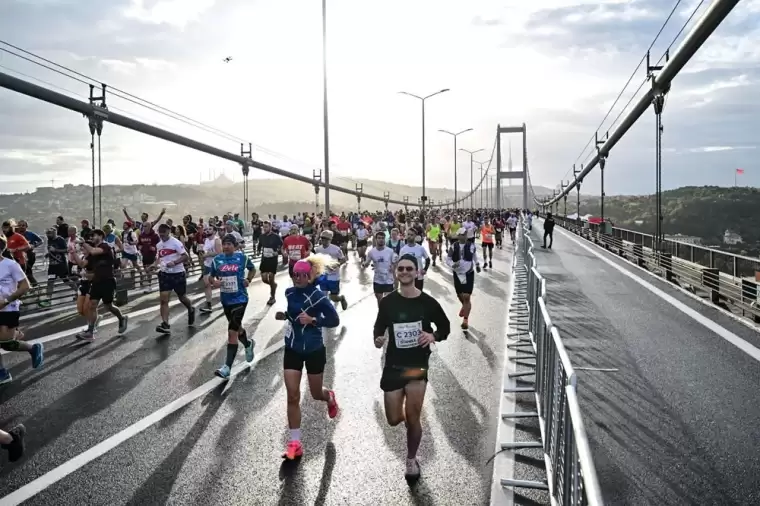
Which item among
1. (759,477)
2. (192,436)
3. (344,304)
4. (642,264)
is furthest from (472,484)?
(642,264)

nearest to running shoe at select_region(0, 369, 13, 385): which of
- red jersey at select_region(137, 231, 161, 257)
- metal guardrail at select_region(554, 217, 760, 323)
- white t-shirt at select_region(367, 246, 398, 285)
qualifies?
white t-shirt at select_region(367, 246, 398, 285)

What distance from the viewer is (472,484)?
4895mm

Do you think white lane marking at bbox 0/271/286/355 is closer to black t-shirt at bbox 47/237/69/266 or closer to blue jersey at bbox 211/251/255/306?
black t-shirt at bbox 47/237/69/266

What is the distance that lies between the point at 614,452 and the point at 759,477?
1062 mm

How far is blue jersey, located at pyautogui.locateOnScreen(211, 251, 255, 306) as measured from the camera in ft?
28.1

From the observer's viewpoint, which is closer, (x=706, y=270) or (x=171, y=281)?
(x=171, y=281)

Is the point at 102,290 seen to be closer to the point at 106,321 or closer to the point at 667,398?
the point at 106,321

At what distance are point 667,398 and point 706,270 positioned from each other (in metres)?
9.00

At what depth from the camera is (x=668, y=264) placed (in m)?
19.2

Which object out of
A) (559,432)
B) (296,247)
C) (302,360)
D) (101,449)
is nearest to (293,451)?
(302,360)

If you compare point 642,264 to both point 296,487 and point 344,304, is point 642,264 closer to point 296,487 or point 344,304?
point 344,304

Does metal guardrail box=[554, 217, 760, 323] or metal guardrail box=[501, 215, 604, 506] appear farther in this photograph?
metal guardrail box=[554, 217, 760, 323]

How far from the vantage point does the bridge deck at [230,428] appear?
15.9ft

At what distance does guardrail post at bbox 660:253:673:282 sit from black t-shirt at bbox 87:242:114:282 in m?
15.0
